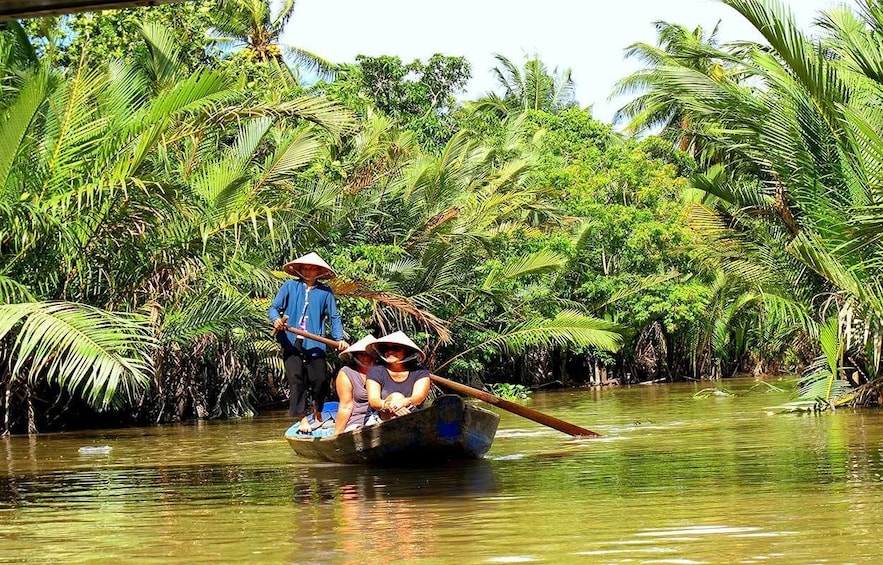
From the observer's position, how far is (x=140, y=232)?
15.1 m

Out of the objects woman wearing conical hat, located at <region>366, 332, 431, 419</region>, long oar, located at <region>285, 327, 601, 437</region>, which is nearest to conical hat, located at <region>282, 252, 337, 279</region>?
long oar, located at <region>285, 327, 601, 437</region>

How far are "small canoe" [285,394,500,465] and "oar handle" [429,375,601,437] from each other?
1096mm

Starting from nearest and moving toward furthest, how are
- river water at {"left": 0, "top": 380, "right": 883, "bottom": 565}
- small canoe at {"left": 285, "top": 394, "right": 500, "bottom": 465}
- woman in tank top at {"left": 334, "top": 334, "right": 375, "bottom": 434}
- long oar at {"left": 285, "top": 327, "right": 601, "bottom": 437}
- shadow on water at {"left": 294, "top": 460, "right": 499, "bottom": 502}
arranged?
river water at {"left": 0, "top": 380, "right": 883, "bottom": 565}, shadow on water at {"left": 294, "top": 460, "right": 499, "bottom": 502}, small canoe at {"left": 285, "top": 394, "right": 500, "bottom": 465}, woman in tank top at {"left": 334, "top": 334, "right": 375, "bottom": 434}, long oar at {"left": 285, "top": 327, "right": 601, "bottom": 437}

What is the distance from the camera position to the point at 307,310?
1182 centimetres

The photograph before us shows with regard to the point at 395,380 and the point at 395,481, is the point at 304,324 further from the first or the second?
the point at 395,481

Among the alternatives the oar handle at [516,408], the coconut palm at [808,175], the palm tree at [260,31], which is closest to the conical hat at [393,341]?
the oar handle at [516,408]

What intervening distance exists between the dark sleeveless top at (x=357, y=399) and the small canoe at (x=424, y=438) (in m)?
0.31

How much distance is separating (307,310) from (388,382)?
1.89m

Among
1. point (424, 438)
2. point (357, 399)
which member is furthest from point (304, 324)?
point (424, 438)

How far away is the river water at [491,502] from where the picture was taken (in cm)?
573

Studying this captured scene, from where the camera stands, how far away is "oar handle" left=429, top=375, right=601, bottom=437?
Answer: 11.5m

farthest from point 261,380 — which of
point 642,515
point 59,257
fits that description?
point 642,515

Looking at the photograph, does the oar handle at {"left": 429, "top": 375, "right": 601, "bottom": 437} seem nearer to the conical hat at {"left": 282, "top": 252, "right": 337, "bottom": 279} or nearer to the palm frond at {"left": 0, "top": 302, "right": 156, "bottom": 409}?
the conical hat at {"left": 282, "top": 252, "right": 337, "bottom": 279}

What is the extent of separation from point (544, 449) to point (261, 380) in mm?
12600
